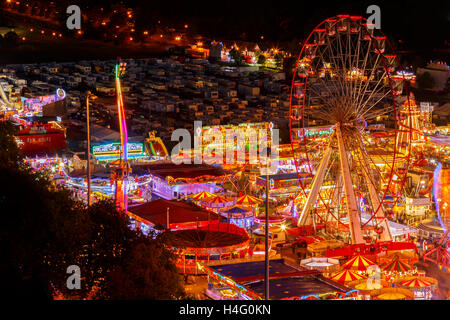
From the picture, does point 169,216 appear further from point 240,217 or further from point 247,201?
point 247,201

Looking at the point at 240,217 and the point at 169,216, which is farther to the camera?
the point at 240,217

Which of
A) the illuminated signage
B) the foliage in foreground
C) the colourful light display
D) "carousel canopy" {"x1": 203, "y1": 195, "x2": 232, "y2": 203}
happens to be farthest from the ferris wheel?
the colourful light display

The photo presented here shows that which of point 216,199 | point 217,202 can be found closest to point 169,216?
point 217,202

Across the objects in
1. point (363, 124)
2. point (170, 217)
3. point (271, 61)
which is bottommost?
point (170, 217)

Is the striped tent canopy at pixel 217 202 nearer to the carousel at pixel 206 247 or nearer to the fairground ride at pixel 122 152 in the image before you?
the fairground ride at pixel 122 152
